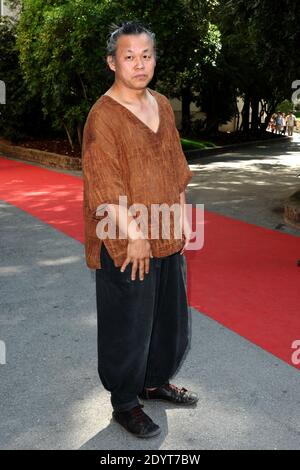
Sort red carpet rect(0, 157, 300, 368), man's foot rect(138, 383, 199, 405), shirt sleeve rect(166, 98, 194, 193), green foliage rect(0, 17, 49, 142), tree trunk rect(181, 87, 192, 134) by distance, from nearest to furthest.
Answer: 1. shirt sleeve rect(166, 98, 194, 193)
2. man's foot rect(138, 383, 199, 405)
3. red carpet rect(0, 157, 300, 368)
4. green foliage rect(0, 17, 49, 142)
5. tree trunk rect(181, 87, 192, 134)

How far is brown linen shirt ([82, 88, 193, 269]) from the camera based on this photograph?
2.57 m

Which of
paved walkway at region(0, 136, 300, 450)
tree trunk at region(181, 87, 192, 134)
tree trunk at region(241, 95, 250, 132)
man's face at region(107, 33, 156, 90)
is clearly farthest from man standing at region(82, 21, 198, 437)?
tree trunk at region(241, 95, 250, 132)

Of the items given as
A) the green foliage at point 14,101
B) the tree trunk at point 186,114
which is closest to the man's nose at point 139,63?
the green foliage at point 14,101

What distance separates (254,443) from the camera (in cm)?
288

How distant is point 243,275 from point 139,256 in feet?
10.7

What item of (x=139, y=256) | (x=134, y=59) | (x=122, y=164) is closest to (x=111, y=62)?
(x=134, y=59)

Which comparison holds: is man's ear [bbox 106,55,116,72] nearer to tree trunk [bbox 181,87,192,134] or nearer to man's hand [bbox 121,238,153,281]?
man's hand [bbox 121,238,153,281]

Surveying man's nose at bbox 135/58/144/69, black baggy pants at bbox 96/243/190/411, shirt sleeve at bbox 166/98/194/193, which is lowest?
black baggy pants at bbox 96/243/190/411

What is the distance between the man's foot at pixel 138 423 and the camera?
2.89 metres

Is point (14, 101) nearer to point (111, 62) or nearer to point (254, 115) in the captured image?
point (254, 115)

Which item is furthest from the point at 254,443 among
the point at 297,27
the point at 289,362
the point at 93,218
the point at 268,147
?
the point at 268,147

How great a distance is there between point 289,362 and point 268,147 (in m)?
20.4

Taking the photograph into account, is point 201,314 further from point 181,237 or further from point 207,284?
point 181,237

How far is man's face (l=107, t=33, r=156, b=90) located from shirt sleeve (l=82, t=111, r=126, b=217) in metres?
0.23
